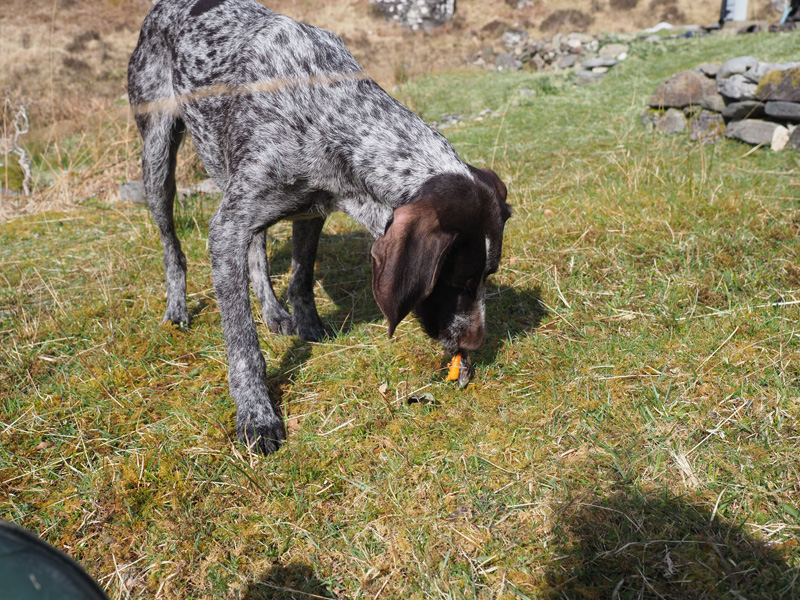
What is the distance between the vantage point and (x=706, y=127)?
7535mm

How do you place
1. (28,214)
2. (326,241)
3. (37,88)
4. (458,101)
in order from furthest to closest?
(37,88), (458,101), (28,214), (326,241)

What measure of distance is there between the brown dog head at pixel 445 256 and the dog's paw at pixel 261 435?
2.98 feet

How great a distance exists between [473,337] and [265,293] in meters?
1.85

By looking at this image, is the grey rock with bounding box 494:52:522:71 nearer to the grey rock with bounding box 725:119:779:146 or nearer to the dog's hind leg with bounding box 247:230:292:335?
the grey rock with bounding box 725:119:779:146

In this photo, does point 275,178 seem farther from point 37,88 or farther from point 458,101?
point 37,88

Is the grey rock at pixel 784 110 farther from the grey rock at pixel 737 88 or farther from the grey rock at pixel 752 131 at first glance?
the grey rock at pixel 737 88

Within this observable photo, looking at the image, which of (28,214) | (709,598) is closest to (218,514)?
(709,598)

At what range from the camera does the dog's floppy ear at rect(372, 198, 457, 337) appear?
2621mm

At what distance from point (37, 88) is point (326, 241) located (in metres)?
15.9

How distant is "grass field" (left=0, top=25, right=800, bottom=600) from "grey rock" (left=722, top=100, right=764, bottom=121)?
2.25 meters

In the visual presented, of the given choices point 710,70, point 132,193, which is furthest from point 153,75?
point 710,70

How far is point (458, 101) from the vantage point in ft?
42.6

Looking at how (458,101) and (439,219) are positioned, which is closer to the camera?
(439,219)

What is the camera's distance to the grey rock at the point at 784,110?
21.9 ft
